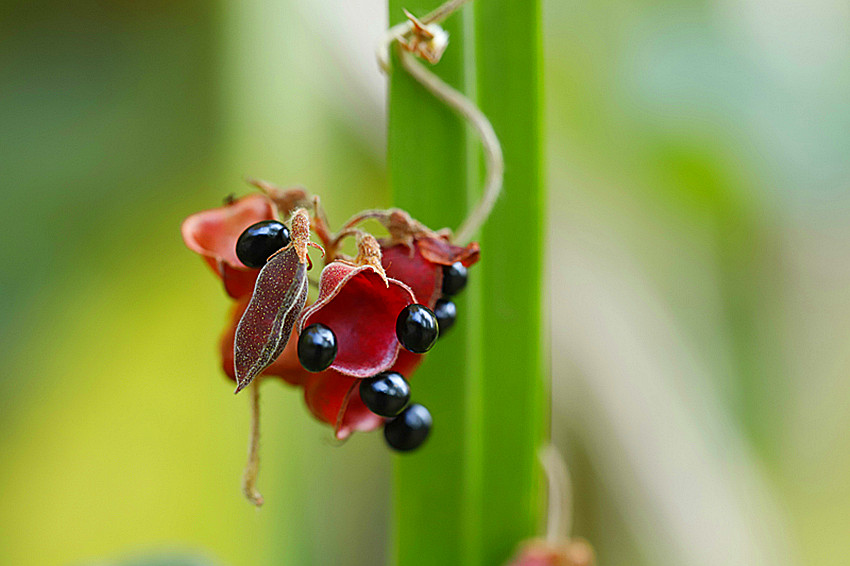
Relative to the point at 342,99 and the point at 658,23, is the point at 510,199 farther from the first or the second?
the point at 658,23

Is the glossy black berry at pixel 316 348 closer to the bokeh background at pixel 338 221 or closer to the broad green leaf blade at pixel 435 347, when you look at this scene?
the broad green leaf blade at pixel 435 347

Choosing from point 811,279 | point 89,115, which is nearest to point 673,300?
point 811,279

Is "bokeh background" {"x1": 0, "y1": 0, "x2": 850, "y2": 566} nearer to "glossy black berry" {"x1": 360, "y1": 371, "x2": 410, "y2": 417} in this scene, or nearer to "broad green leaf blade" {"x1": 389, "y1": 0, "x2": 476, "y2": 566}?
"broad green leaf blade" {"x1": 389, "y1": 0, "x2": 476, "y2": 566}

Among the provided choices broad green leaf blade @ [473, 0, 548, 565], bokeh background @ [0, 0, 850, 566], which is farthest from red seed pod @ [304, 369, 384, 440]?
bokeh background @ [0, 0, 850, 566]

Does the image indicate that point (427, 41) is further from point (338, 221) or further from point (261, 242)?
point (338, 221)

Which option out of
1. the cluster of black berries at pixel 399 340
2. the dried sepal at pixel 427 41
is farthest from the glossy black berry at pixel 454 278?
the dried sepal at pixel 427 41

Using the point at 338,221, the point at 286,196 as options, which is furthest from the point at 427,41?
the point at 338,221
